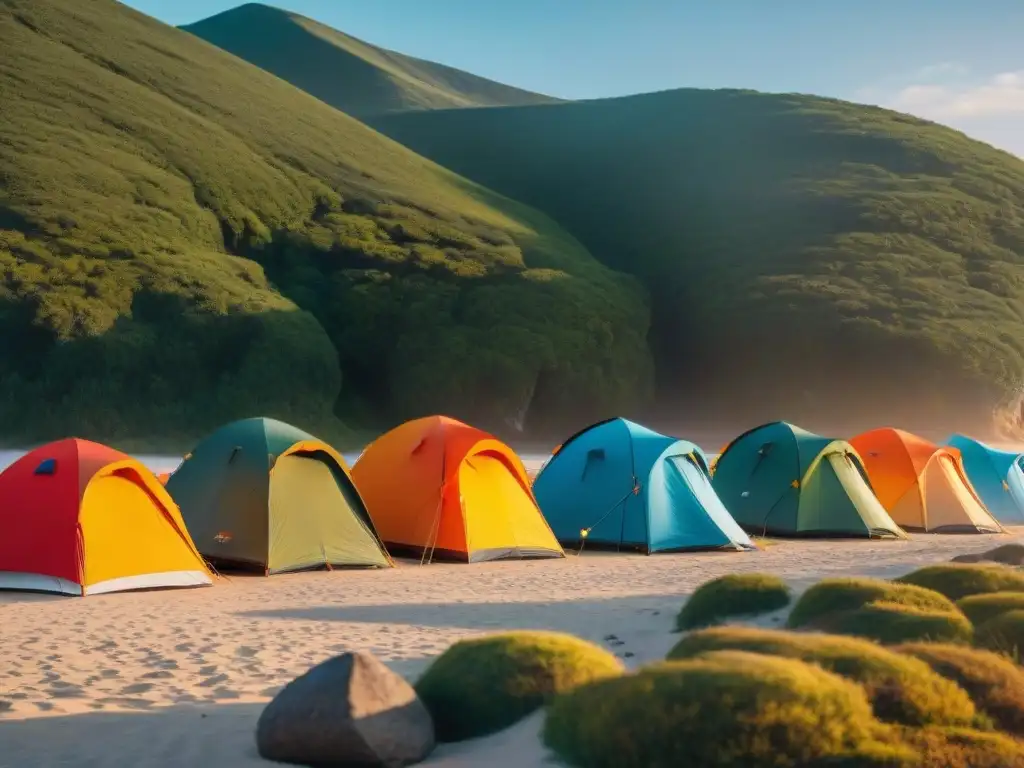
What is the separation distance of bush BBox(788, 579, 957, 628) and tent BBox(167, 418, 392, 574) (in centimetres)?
775

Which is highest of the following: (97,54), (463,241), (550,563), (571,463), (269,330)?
(97,54)

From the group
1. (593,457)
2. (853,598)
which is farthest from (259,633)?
(593,457)

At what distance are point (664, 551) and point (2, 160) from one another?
163 ft

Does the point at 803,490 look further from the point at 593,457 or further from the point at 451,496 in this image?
the point at 451,496

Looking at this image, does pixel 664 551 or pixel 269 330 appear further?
pixel 269 330

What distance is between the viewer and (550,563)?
1741 cm

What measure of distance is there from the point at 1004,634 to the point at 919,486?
16.2 metres

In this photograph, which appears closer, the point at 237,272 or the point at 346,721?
the point at 346,721

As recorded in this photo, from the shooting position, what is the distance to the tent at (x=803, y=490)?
2175cm

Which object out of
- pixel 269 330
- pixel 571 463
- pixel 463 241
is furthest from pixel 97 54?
pixel 571 463

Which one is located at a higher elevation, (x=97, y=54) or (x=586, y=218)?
(x=97, y=54)

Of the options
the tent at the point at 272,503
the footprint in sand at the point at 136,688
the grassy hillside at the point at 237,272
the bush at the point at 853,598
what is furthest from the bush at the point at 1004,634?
the grassy hillside at the point at 237,272

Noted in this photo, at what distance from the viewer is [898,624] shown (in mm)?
8547

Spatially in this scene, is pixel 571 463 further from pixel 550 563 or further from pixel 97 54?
pixel 97 54
